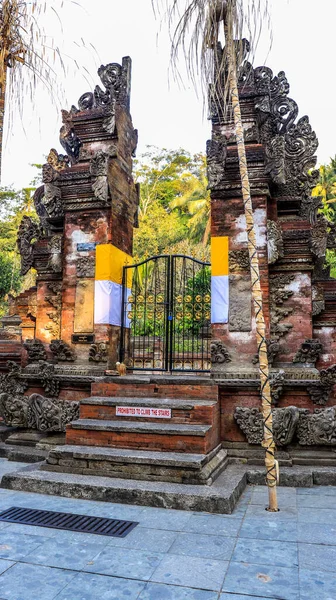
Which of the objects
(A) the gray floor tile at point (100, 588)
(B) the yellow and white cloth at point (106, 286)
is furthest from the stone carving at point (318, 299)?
(A) the gray floor tile at point (100, 588)

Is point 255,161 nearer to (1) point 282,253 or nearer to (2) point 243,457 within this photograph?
(1) point 282,253

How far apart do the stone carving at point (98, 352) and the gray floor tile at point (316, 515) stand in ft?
11.9

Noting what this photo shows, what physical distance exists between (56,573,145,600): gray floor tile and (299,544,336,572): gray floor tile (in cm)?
128

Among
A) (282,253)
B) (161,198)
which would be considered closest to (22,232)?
(282,253)

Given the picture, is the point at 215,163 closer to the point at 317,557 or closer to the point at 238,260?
the point at 238,260

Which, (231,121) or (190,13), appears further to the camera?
(231,121)

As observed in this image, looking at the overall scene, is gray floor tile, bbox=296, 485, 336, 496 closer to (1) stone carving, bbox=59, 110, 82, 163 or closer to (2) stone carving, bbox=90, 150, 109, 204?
(2) stone carving, bbox=90, 150, 109, 204

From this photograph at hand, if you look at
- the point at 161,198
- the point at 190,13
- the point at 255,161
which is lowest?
the point at 255,161

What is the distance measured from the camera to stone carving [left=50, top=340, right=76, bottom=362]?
7.39 m

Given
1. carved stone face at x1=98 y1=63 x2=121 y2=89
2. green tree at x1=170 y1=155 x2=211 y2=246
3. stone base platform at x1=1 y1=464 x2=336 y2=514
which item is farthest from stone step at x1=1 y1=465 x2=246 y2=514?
green tree at x1=170 y1=155 x2=211 y2=246

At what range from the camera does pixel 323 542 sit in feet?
12.9

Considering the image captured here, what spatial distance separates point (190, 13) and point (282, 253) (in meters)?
3.29

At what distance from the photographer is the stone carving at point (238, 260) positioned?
6816 millimetres

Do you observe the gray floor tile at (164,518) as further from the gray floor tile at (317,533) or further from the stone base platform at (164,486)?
the gray floor tile at (317,533)
